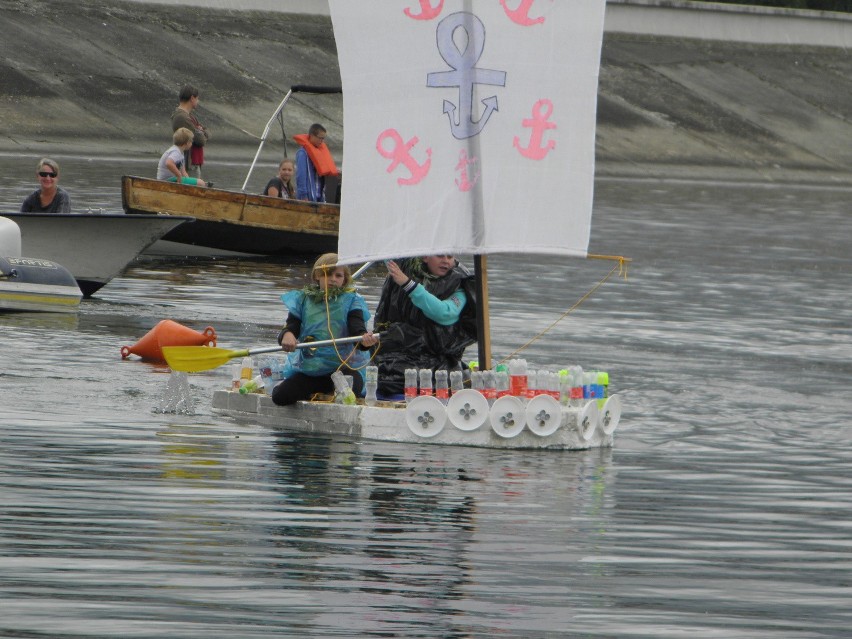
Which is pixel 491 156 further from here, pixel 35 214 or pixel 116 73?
pixel 116 73

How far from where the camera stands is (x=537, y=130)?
Result: 12.8m

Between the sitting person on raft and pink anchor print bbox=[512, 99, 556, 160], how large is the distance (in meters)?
0.88

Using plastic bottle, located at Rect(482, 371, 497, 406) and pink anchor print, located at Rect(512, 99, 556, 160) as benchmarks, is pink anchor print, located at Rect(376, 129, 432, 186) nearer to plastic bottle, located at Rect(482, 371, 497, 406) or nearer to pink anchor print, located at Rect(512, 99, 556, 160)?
pink anchor print, located at Rect(512, 99, 556, 160)

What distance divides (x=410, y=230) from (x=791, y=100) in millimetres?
50673

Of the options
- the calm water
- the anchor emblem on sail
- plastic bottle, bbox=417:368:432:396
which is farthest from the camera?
the anchor emblem on sail

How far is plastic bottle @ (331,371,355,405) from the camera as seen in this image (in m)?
12.8

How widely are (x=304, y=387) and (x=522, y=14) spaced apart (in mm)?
2950

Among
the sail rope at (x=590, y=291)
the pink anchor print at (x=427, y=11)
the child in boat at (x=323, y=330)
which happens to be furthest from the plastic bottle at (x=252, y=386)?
the pink anchor print at (x=427, y=11)

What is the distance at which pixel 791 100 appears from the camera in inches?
2419

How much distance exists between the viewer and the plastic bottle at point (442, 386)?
12.5m

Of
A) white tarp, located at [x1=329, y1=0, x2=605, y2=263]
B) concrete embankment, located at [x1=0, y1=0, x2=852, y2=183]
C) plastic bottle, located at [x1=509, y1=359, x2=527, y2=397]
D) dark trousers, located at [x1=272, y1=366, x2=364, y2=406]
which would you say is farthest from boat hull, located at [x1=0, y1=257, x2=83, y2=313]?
concrete embankment, located at [x1=0, y1=0, x2=852, y2=183]

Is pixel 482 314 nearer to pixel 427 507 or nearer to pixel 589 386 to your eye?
pixel 589 386

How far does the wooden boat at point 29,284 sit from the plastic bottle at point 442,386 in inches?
282

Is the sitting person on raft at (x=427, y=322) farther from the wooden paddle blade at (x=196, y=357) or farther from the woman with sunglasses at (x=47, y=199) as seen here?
the woman with sunglasses at (x=47, y=199)
